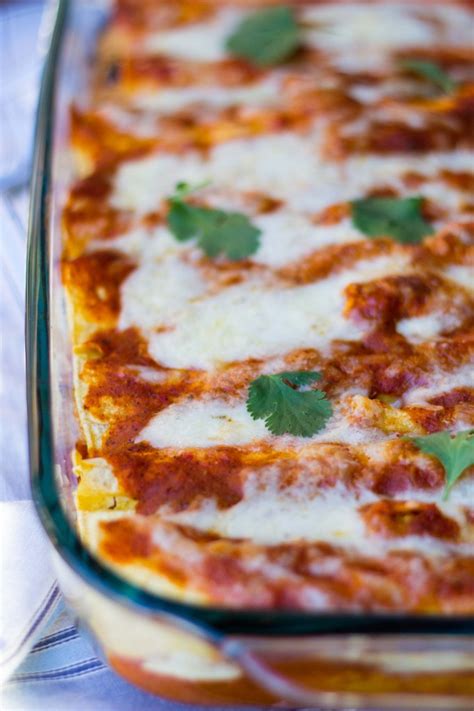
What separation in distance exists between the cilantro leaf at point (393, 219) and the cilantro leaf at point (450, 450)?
0.80m

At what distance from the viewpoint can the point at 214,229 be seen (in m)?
2.64

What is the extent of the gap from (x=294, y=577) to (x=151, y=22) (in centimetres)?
259

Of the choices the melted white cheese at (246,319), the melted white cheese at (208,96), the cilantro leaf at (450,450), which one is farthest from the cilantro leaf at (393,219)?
the cilantro leaf at (450,450)

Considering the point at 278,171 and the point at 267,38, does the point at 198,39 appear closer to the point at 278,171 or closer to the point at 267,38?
the point at 267,38

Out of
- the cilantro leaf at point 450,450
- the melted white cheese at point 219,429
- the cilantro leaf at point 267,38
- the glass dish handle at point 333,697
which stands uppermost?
the cilantro leaf at point 267,38

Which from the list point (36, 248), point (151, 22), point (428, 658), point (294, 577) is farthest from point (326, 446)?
point (151, 22)

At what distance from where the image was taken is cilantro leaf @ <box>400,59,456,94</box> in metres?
3.24

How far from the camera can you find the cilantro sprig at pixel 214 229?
8.50 ft

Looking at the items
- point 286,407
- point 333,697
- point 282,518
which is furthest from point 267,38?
point 333,697

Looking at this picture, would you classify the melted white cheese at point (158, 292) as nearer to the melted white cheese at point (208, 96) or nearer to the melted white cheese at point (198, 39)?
the melted white cheese at point (208, 96)

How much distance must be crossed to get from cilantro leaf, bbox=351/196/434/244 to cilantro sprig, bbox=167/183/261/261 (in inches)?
11.9

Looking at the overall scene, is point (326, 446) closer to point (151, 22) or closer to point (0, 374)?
point (0, 374)

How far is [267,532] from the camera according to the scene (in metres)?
1.86

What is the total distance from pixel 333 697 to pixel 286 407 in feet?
2.07
